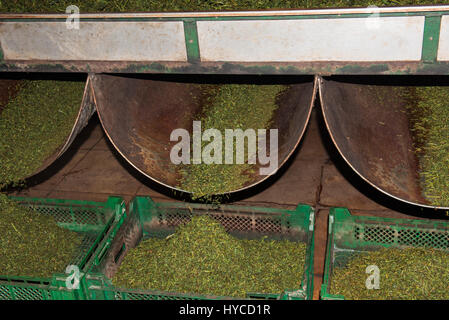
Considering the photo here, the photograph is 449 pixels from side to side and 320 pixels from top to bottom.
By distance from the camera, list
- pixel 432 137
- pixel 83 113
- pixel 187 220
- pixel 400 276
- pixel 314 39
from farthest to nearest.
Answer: pixel 187 220, pixel 432 137, pixel 83 113, pixel 400 276, pixel 314 39

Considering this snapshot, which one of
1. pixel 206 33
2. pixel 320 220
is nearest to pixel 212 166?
pixel 206 33

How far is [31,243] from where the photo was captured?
374cm

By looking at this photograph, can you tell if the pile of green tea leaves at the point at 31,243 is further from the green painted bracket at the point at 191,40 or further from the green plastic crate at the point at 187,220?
the green painted bracket at the point at 191,40

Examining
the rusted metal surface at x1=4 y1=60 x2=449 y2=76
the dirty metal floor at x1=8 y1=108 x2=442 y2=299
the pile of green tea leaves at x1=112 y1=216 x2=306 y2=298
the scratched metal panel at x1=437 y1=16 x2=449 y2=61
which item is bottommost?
the pile of green tea leaves at x1=112 y1=216 x2=306 y2=298

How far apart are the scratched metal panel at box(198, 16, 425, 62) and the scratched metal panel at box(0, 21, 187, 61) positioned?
224 mm

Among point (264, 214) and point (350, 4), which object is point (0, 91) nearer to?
point (264, 214)

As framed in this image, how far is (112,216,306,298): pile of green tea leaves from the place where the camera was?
3295 millimetres

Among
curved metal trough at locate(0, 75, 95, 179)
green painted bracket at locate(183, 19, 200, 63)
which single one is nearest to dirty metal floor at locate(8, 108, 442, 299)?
curved metal trough at locate(0, 75, 95, 179)

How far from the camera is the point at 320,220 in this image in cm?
453

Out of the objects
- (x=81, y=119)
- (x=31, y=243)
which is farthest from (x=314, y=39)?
(x=31, y=243)

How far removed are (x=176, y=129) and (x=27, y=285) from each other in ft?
5.50

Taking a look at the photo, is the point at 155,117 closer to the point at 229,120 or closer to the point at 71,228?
the point at 229,120

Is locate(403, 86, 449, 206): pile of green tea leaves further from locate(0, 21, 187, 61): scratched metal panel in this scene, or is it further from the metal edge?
locate(0, 21, 187, 61): scratched metal panel

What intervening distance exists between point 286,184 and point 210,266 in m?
2.00
